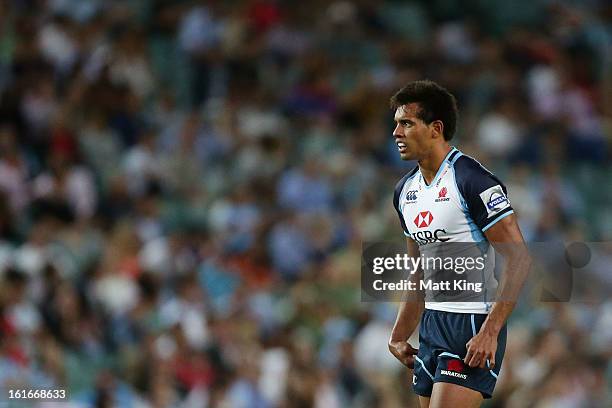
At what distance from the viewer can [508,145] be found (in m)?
13.2

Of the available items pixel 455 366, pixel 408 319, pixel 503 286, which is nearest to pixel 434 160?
pixel 503 286

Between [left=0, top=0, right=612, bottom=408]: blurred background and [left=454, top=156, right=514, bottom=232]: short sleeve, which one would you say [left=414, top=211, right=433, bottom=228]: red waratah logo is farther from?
[left=0, top=0, right=612, bottom=408]: blurred background

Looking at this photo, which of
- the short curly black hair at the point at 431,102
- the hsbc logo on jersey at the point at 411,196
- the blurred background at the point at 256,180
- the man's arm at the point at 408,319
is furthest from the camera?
the blurred background at the point at 256,180

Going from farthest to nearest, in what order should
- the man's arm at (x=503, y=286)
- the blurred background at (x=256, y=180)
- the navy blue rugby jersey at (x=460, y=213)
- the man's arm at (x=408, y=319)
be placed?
the blurred background at (x=256, y=180), the man's arm at (x=408, y=319), the navy blue rugby jersey at (x=460, y=213), the man's arm at (x=503, y=286)

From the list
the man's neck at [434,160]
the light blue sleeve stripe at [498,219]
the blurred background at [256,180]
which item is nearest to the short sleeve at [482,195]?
the light blue sleeve stripe at [498,219]

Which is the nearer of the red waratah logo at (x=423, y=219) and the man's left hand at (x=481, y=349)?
the man's left hand at (x=481, y=349)

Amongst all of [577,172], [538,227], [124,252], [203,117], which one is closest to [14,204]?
[124,252]

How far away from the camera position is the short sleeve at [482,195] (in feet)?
16.8

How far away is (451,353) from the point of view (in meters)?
5.28

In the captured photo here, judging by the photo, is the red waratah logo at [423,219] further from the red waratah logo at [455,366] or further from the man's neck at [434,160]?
the red waratah logo at [455,366]

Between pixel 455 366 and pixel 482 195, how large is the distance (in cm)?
81

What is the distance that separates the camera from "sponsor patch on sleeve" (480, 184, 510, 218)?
511 centimetres

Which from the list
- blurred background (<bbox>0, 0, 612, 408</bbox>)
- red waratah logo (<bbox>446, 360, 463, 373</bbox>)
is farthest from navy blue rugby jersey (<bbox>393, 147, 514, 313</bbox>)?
blurred background (<bbox>0, 0, 612, 408</bbox>)

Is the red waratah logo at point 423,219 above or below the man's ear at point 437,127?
below
